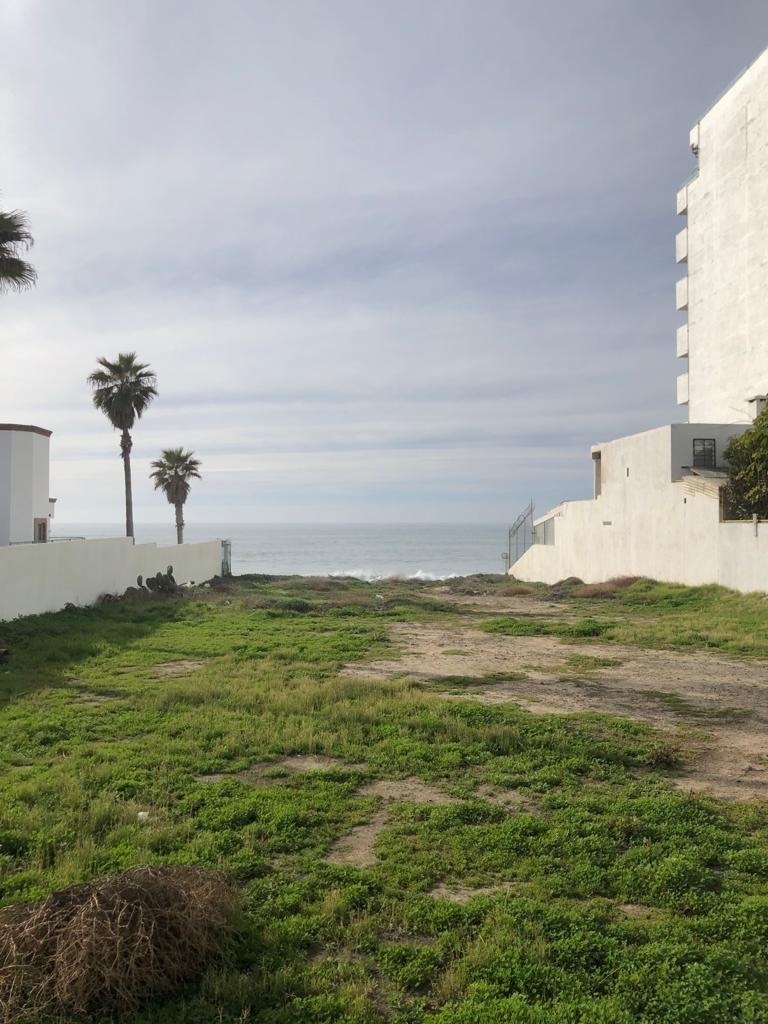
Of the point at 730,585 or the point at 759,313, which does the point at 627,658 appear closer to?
the point at 730,585

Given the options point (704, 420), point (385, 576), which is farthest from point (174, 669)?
point (385, 576)

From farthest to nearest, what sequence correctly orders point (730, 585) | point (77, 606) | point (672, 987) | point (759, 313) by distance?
point (759, 313) < point (730, 585) < point (77, 606) < point (672, 987)

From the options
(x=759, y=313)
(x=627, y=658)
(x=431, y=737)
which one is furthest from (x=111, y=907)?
(x=759, y=313)

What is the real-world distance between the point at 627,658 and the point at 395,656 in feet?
14.9

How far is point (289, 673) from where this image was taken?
13.5m

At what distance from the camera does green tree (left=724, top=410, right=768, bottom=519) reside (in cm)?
2562

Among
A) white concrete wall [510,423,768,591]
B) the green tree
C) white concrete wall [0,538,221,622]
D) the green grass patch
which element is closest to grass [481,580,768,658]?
the green grass patch

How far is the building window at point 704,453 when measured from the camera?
31.3 meters

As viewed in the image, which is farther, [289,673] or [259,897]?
[289,673]

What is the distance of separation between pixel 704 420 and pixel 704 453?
37.6ft

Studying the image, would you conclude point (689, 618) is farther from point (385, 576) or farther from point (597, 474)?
point (385, 576)

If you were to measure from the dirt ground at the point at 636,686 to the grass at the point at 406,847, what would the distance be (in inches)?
21.3

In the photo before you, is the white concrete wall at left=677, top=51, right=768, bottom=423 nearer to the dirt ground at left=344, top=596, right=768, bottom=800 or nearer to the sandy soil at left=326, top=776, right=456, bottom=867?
the dirt ground at left=344, top=596, right=768, bottom=800

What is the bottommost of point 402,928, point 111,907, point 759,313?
point 402,928
